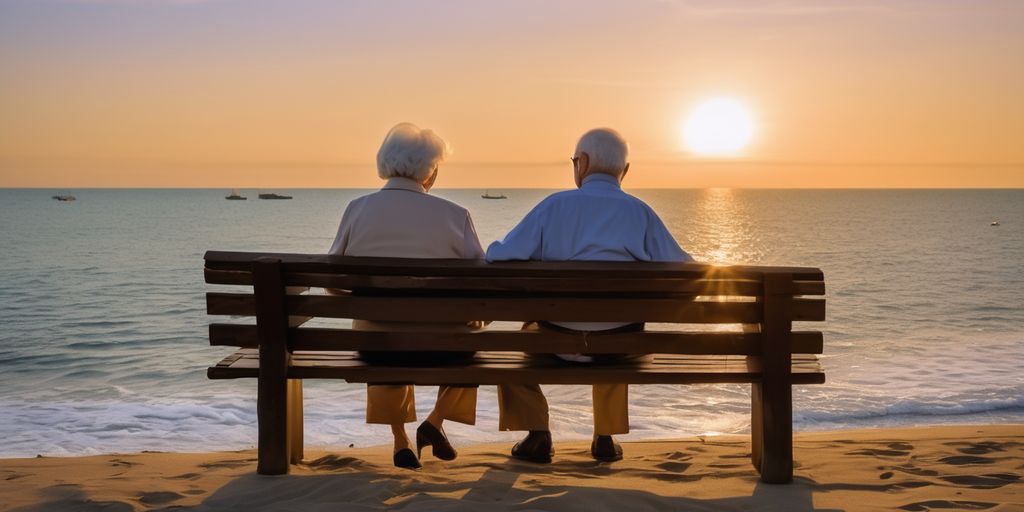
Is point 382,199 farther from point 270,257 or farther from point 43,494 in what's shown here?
point 43,494

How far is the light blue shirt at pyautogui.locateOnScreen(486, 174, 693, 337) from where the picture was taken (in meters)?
4.53

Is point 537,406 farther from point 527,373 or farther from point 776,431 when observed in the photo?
point 776,431

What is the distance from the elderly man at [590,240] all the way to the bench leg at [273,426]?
1077 mm

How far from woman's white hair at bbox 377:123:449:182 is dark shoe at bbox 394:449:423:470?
4.43 feet

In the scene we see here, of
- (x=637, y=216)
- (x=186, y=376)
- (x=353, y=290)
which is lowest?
(x=186, y=376)

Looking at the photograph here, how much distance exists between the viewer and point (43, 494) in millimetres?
4188

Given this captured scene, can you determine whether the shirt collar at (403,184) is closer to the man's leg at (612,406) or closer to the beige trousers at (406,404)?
the beige trousers at (406,404)

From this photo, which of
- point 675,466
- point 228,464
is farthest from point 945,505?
point 228,464

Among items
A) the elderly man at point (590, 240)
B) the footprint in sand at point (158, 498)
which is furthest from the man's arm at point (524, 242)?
the footprint in sand at point (158, 498)

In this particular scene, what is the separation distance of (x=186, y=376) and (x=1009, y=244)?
46.3 metres

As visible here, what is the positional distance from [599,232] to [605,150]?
0.46 m

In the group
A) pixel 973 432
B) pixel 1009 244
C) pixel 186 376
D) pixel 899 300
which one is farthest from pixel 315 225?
pixel 973 432

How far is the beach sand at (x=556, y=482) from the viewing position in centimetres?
393

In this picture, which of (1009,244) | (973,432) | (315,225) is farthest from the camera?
(315,225)
